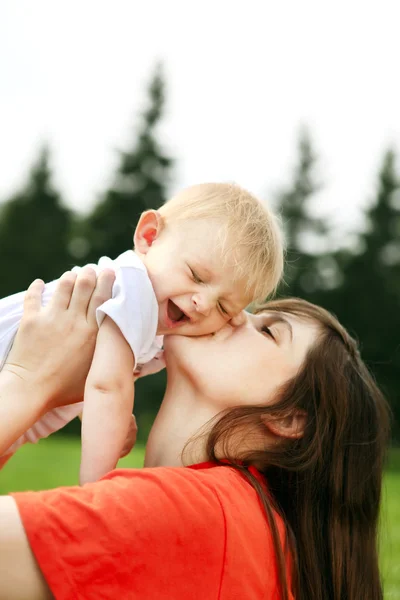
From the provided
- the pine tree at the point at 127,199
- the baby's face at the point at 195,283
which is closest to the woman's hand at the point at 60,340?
the baby's face at the point at 195,283

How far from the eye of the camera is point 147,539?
1865 millimetres

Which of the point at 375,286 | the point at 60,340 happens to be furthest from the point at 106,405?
the point at 375,286

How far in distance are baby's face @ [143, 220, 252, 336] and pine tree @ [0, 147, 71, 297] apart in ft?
77.4

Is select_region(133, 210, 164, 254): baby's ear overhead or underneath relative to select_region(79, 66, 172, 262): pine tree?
overhead

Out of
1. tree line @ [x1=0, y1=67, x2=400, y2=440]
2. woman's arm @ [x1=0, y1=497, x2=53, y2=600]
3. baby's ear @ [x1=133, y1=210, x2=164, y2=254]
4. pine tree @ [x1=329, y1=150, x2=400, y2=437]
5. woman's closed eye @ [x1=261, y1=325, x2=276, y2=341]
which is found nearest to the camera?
woman's arm @ [x1=0, y1=497, x2=53, y2=600]

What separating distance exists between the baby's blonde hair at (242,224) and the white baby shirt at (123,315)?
0.99 ft

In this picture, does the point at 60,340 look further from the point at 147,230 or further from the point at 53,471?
the point at 53,471

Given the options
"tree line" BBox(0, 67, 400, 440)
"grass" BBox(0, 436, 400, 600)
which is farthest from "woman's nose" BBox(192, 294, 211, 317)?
"tree line" BBox(0, 67, 400, 440)

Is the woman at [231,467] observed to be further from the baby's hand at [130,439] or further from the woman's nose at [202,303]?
the baby's hand at [130,439]

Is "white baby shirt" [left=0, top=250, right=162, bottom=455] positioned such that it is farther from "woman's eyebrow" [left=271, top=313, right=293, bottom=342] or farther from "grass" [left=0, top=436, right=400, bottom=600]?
"grass" [left=0, top=436, right=400, bottom=600]

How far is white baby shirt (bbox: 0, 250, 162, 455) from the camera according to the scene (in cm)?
254

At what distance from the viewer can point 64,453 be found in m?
17.2

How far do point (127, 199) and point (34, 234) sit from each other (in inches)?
142

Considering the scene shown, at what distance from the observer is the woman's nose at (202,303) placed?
270cm
